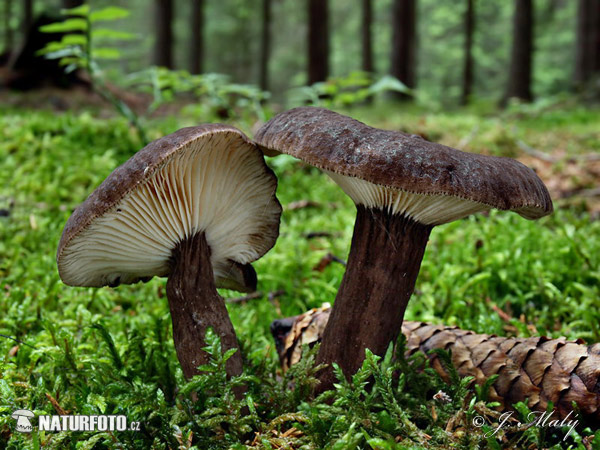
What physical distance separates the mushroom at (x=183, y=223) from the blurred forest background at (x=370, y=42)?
2529 millimetres

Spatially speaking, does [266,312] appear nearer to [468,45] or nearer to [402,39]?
[402,39]

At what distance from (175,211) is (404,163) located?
0.81m

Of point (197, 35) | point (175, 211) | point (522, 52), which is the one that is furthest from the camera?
point (197, 35)

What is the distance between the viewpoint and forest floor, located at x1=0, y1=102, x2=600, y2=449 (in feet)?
4.81

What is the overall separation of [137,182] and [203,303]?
575 millimetres

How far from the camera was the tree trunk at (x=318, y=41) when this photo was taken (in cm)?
898

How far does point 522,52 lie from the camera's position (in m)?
12.0

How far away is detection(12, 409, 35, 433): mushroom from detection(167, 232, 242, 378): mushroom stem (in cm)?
50

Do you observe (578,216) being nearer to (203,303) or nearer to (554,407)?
(554,407)

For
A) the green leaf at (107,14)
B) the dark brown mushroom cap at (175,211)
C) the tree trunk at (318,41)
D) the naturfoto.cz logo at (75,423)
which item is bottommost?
the naturfoto.cz logo at (75,423)

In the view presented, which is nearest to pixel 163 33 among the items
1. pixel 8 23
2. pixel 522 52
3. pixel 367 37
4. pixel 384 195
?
pixel 367 37

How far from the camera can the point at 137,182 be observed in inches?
50.4

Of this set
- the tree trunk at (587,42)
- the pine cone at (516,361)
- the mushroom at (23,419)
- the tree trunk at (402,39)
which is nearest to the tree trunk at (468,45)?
the tree trunk at (587,42)

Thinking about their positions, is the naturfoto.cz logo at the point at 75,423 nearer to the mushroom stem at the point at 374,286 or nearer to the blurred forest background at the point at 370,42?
the mushroom stem at the point at 374,286
